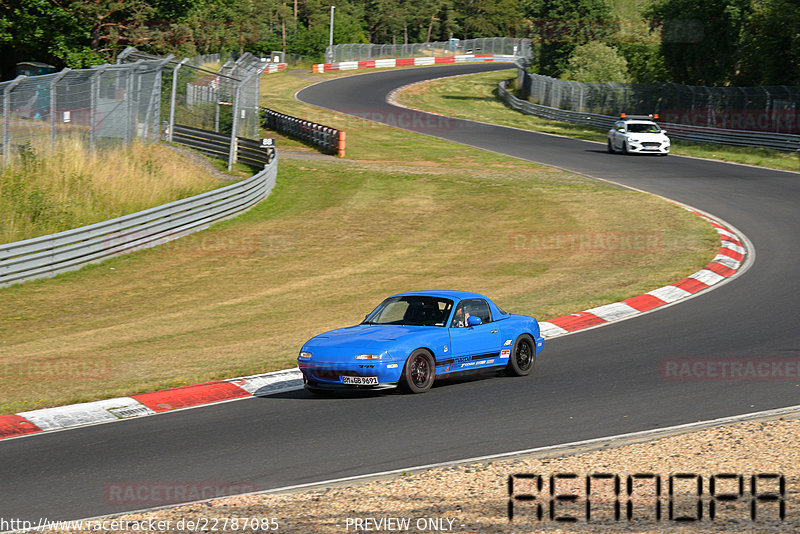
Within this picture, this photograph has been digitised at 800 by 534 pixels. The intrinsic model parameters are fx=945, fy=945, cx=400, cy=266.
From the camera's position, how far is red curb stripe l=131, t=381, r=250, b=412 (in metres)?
11.1

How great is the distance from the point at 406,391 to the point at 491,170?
2588 centimetres

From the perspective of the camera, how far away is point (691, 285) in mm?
17688

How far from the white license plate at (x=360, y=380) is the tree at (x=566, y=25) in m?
64.9

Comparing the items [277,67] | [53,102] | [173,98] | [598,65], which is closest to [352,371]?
[53,102]

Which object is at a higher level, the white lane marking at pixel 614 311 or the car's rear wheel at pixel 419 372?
the car's rear wheel at pixel 419 372

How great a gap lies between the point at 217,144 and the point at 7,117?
10.9 metres

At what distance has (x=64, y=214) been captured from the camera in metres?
23.2

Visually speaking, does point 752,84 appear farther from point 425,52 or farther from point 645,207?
point 425,52

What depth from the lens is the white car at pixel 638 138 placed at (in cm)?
3953

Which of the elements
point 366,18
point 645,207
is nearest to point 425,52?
point 366,18

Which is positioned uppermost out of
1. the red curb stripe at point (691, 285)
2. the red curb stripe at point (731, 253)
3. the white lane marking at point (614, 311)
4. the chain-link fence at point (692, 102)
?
the chain-link fence at point (692, 102)

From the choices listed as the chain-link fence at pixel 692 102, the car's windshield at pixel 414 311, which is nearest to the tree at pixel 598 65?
the chain-link fence at pixel 692 102

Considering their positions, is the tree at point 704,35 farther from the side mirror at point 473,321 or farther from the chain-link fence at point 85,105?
the side mirror at point 473,321

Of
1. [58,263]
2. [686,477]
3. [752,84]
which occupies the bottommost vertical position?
[58,263]
